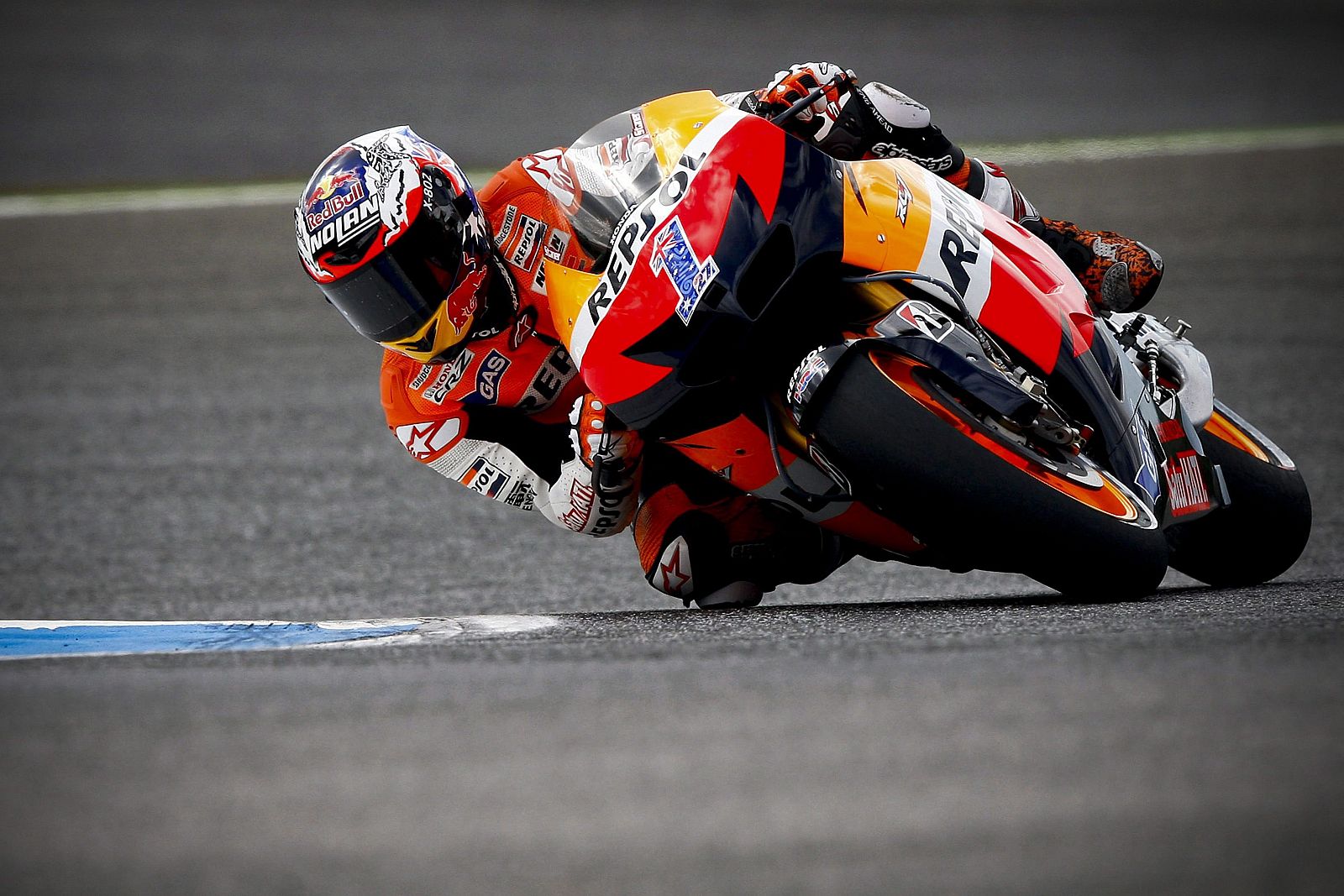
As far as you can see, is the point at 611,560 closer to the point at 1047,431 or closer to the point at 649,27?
the point at 1047,431

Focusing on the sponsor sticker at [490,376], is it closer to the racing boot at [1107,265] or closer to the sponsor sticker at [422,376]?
the sponsor sticker at [422,376]

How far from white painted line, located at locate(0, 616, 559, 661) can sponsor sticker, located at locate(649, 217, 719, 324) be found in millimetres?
990

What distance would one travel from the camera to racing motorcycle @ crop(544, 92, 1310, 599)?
2607 millimetres

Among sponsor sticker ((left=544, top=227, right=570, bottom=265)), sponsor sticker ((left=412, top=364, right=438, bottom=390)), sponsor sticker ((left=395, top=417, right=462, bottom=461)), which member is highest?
sponsor sticker ((left=544, top=227, right=570, bottom=265))

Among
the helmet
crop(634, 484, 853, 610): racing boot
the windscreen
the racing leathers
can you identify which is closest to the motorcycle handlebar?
the racing leathers

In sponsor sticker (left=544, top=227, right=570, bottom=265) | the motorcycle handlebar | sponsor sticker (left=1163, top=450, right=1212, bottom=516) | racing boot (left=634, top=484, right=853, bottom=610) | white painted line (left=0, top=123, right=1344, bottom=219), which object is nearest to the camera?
the motorcycle handlebar

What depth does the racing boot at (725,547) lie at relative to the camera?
3611 millimetres

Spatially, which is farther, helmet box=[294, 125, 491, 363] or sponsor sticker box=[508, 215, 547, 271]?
sponsor sticker box=[508, 215, 547, 271]

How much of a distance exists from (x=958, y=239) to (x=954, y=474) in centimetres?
56

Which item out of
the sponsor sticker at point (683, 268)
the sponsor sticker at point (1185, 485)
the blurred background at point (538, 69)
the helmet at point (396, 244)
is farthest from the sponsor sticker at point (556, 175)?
the blurred background at point (538, 69)

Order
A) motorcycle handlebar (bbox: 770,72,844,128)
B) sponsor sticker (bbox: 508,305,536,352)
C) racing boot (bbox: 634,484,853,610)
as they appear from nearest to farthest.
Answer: motorcycle handlebar (bbox: 770,72,844,128)
sponsor sticker (bbox: 508,305,536,352)
racing boot (bbox: 634,484,853,610)

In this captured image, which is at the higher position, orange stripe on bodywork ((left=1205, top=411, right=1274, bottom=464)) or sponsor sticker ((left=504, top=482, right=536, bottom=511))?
orange stripe on bodywork ((left=1205, top=411, right=1274, bottom=464))

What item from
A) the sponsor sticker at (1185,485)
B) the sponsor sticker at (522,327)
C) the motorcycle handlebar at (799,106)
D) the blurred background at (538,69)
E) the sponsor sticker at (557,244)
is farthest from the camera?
the blurred background at (538,69)

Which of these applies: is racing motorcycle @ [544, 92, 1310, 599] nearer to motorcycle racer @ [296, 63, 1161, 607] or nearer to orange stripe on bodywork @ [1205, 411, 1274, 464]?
motorcycle racer @ [296, 63, 1161, 607]
